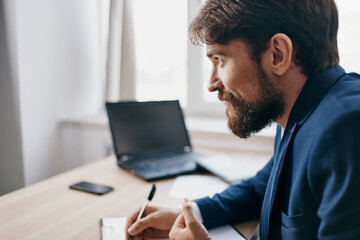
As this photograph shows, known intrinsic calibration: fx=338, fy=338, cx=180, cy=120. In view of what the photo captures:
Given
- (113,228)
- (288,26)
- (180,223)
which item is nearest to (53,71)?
(113,228)

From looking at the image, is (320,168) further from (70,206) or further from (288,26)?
(70,206)

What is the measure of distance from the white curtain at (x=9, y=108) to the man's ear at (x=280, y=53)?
1.40 meters

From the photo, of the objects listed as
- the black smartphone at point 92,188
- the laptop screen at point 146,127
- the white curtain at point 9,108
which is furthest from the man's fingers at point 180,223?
the white curtain at point 9,108

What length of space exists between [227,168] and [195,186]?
18cm

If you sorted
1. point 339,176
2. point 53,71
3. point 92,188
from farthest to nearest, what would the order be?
1. point 53,71
2. point 92,188
3. point 339,176

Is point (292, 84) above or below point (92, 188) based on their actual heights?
above

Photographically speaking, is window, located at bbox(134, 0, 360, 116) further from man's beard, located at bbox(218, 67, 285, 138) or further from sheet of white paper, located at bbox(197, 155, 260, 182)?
man's beard, located at bbox(218, 67, 285, 138)

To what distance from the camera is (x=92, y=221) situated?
0.94 m

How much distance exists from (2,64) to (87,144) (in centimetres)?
66

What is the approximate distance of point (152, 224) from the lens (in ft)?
2.85

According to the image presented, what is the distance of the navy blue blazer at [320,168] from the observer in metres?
0.56

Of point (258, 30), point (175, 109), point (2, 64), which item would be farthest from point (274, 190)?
point (2, 64)

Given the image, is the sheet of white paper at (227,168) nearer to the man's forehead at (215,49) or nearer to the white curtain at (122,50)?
the man's forehead at (215,49)

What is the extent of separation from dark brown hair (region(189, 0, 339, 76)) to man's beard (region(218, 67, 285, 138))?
8 cm
